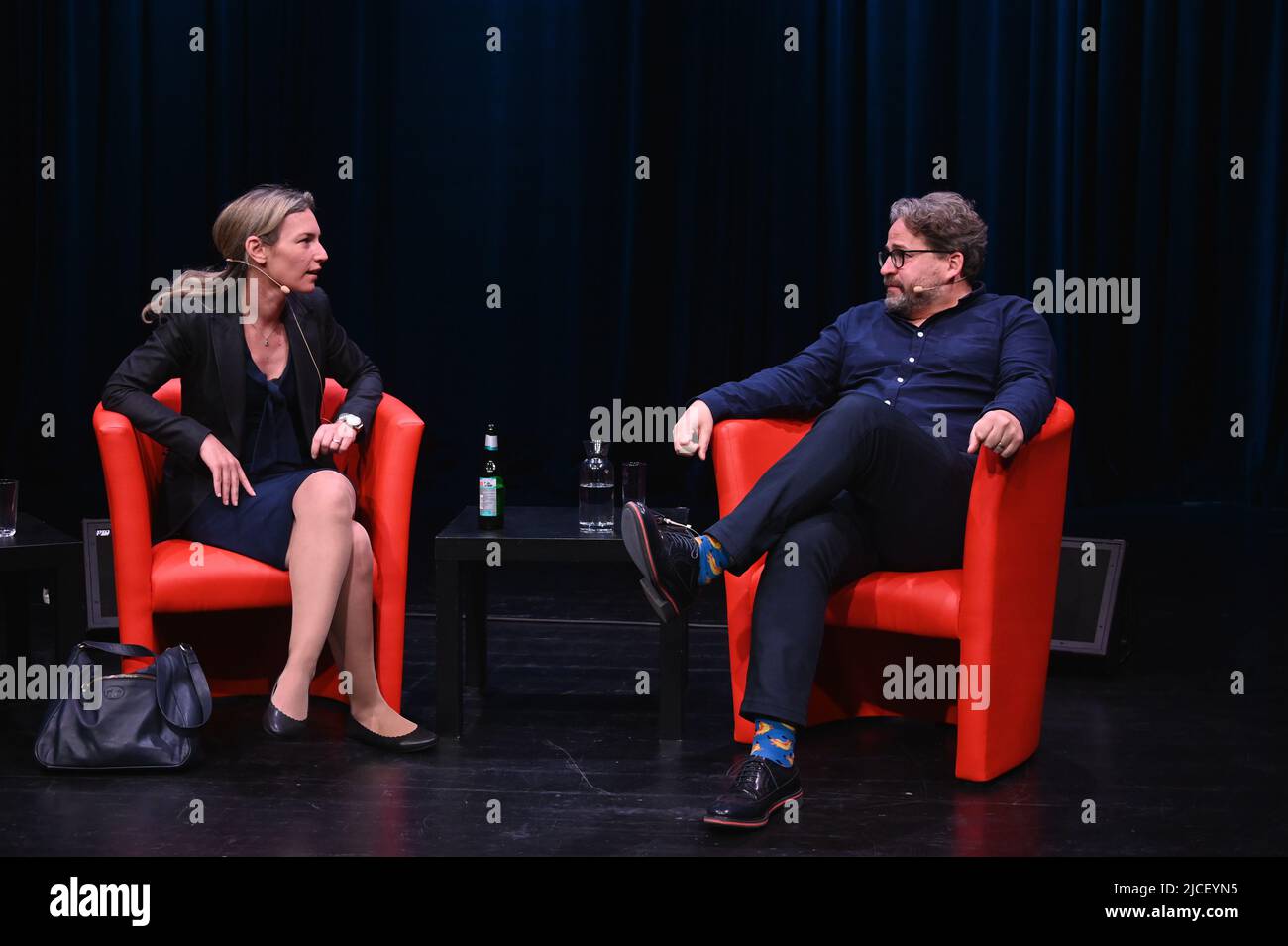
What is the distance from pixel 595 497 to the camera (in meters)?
2.84

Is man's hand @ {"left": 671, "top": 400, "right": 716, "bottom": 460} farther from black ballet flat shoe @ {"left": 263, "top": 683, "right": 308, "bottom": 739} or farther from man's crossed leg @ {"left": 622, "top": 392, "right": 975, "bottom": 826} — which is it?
black ballet flat shoe @ {"left": 263, "top": 683, "right": 308, "bottom": 739}

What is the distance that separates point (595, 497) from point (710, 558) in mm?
442

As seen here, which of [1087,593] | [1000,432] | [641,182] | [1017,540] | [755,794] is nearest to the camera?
[755,794]

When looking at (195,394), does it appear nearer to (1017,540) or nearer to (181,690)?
(181,690)

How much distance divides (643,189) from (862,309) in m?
3.00

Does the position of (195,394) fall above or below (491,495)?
above

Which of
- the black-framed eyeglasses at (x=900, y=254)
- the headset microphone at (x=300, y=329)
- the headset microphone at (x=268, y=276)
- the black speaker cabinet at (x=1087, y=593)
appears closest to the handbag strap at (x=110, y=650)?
the headset microphone at (x=300, y=329)

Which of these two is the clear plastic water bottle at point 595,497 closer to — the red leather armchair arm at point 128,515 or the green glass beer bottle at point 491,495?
the green glass beer bottle at point 491,495

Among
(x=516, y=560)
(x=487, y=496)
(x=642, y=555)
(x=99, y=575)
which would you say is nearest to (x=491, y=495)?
(x=487, y=496)

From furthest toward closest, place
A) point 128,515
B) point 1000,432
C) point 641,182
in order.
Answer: point 641,182 < point 128,515 < point 1000,432

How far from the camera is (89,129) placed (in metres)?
5.75

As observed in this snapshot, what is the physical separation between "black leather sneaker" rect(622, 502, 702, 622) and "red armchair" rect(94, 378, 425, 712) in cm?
56

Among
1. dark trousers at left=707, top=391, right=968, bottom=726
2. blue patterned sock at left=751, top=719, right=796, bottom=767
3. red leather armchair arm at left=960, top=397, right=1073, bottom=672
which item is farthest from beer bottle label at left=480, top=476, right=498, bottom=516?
red leather armchair arm at left=960, top=397, right=1073, bottom=672
